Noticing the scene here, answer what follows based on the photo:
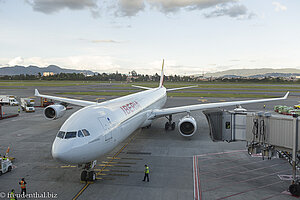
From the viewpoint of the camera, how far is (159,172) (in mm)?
14711

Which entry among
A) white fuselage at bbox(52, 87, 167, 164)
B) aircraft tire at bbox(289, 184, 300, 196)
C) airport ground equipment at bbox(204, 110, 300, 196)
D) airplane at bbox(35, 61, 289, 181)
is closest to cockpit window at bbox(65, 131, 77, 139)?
airplane at bbox(35, 61, 289, 181)

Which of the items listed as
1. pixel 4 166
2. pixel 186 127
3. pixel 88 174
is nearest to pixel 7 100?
pixel 4 166

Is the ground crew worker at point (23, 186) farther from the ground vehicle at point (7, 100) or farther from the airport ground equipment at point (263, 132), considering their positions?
the ground vehicle at point (7, 100)

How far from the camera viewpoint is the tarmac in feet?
39.5

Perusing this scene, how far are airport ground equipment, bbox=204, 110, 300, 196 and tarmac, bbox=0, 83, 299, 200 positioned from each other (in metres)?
1.79

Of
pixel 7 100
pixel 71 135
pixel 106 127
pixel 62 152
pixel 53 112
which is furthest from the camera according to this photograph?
pixel 7 100

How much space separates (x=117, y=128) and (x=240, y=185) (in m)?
7.92

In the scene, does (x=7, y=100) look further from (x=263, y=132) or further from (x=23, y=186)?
(x=263, y=132)

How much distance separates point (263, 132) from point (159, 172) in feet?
22.2

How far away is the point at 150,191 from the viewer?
12.2 metres

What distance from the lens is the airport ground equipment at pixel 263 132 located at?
11.8 metres

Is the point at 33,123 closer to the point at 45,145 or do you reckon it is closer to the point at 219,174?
the point at 45,145

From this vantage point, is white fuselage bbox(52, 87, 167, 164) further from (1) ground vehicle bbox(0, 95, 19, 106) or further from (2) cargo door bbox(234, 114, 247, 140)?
(1) ground vehicle bbox(0, 95, 19, 106)

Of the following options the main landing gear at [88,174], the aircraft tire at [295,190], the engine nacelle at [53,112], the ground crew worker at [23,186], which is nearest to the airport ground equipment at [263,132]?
the aircraft tire at [295,190]
